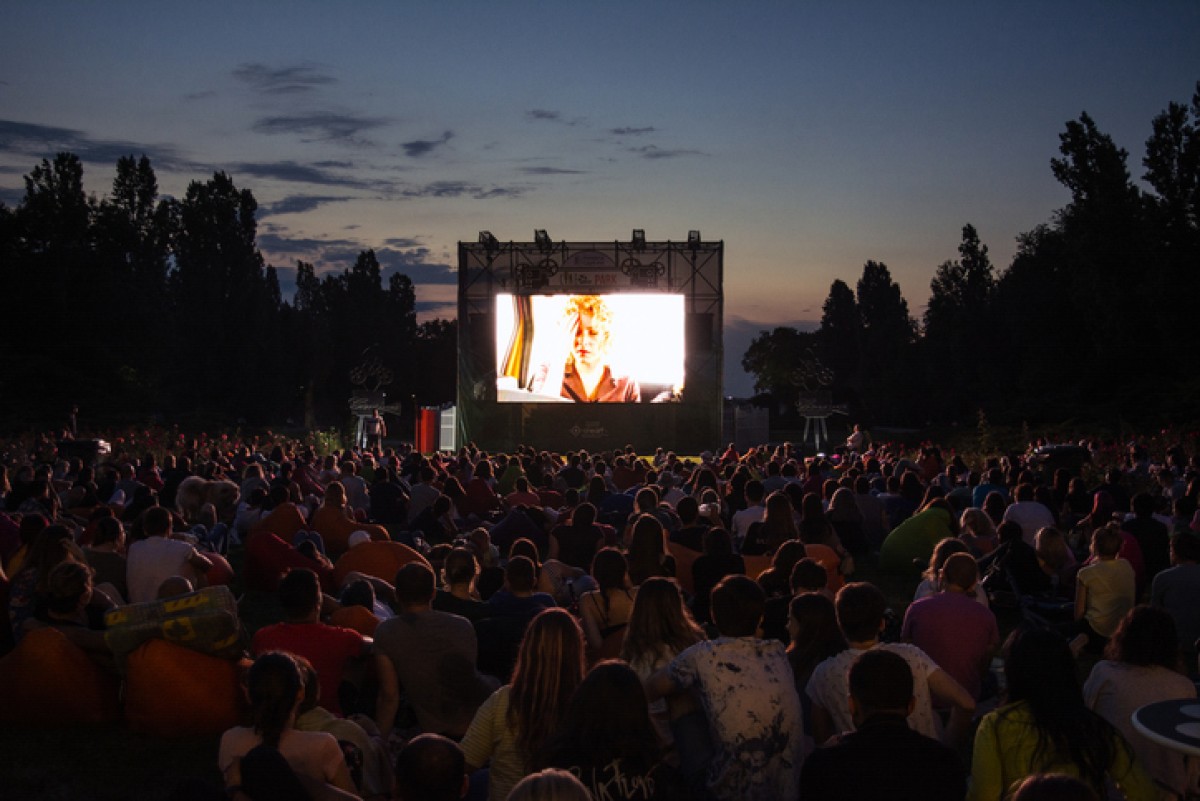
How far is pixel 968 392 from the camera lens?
5466cm

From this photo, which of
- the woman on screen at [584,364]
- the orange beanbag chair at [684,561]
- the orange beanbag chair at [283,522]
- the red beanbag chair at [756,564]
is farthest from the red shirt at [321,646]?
the woman on screen at [584,364]

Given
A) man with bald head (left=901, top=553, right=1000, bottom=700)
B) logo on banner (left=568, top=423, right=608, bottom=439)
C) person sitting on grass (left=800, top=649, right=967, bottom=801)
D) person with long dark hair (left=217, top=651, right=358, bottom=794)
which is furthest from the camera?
logo on banner (left=568, top=423, right=608, bottom=439)

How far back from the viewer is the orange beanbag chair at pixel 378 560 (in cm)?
874

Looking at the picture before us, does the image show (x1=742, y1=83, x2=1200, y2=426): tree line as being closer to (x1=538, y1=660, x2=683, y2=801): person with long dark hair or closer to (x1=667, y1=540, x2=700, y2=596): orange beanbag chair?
(x1=667, y1=540, x2=700, y2=596): orange beanbag chair

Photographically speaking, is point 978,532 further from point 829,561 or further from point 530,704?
point 530,704

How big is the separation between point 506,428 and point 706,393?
584cm

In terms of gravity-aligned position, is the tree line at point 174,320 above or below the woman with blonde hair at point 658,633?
above

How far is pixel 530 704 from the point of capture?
389cm

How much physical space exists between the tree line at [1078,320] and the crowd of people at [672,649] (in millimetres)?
27086

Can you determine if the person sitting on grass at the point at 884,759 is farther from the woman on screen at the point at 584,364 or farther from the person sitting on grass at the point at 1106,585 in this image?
the woman on screen at the point at 584,364

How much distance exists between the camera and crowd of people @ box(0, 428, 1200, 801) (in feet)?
10.8

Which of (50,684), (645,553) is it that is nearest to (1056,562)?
(645,553)

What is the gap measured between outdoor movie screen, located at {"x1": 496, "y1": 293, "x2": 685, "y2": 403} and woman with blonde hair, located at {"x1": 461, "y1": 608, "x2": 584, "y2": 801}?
26.0 m

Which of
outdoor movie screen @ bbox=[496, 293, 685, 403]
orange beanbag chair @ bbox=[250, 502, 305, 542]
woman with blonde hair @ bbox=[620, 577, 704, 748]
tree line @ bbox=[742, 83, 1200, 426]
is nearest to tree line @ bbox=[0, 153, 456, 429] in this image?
outdoor movie screen @ bbox=[496, 293, 685, 403]
